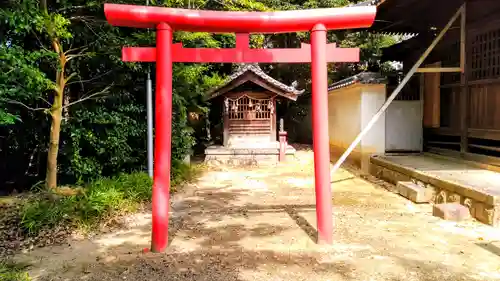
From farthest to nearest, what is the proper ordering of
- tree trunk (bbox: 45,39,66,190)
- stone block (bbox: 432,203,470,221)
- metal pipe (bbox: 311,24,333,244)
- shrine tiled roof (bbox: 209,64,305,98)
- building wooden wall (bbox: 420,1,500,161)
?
1. shrine tiled roof (bbox: 209,64,305,98)
2. building wooden wall (bbox: 420,1,500,161)
3. tree trunk (bbox: 45,39,66,190)
4. stone block (bbox: 432,203,470,221)
5. metal pipe (bbox: 311,24,333,244)

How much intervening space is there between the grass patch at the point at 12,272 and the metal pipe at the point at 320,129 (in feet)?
12.9

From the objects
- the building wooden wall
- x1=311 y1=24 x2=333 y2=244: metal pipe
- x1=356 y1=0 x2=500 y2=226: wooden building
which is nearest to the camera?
x1=311 y1=24 x2=333 y2=244: metal pipe

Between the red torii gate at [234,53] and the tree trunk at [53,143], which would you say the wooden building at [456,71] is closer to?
the red torii gate at [234,53]

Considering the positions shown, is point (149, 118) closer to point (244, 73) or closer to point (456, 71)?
point (244, 73)

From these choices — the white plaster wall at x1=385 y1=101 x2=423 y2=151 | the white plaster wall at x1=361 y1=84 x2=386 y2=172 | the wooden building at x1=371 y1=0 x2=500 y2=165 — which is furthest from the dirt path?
the white plaster wall at x1=385 y1=101 x2=423 y2=151

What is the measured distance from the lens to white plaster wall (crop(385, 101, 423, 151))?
40.0ft

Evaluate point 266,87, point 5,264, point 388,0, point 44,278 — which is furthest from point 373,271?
point 266,87

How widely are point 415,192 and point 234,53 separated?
5.27 meters

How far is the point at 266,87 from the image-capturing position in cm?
1606

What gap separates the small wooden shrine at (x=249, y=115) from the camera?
1588 cm

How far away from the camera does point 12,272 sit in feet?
14.5

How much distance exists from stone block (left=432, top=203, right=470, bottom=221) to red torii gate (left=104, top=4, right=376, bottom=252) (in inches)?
104

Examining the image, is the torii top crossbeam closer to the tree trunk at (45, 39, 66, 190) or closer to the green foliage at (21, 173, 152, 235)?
the green foliage at (21, 173, 152, 235)

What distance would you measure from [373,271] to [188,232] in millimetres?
3156
